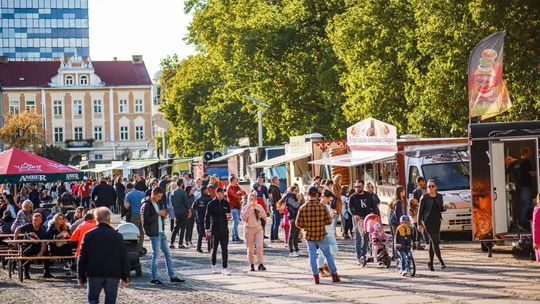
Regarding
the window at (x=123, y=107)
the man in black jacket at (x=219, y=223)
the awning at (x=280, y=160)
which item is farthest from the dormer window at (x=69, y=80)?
the man in black jacket at (x=219, y=223)

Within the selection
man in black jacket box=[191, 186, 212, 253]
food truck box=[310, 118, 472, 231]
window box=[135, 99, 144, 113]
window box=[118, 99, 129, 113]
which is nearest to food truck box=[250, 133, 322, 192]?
food truck box=[310, 118, 472, 231]

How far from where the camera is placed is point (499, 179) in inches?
927

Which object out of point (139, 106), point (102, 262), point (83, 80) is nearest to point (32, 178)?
point (102, 262)

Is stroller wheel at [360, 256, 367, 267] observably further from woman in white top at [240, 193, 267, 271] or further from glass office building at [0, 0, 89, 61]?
glass office building at [0, 0, 89, 61]

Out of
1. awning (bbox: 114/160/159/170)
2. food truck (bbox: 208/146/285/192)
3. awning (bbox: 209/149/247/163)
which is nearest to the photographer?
food truck (bbox: 208/146/285/192)

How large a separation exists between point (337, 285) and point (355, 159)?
13.6 metres

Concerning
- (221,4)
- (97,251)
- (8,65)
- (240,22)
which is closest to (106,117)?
(8,65)

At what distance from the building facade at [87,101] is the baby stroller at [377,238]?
387 feet

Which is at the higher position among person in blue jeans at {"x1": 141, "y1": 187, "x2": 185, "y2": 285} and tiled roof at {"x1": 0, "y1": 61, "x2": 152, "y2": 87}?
tiled roof at {"x1": 0, "y1": 61, "x2": 152, "y2": 87}

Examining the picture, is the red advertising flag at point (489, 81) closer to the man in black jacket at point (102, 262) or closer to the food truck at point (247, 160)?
the man in black jacket at point (102, 262)

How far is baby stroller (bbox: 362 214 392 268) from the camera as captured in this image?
22.6 m

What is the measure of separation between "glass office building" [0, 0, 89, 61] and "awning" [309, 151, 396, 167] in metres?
143

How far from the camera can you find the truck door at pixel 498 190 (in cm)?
2330

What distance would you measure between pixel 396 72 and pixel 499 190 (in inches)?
797
